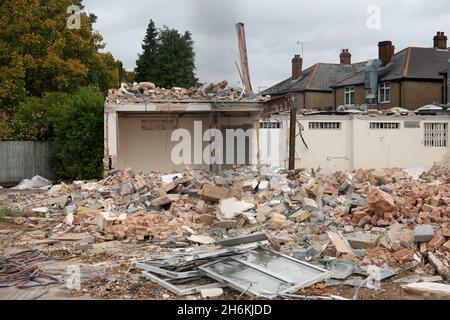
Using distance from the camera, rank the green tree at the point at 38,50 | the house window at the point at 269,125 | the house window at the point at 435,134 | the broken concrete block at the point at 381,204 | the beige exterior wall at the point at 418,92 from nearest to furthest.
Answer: the broken concrete block at the point at 381,204
the house window at the point at 269,125
the house window at the point at 435,134
the green tree at the point at 38,50
the beige exterior wall at the point at 418,92

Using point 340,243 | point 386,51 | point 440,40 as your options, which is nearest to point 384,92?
point 386,51

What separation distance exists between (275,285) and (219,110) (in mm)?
13180

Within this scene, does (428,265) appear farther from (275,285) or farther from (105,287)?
(105,287)

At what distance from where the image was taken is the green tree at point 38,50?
81.3 ft

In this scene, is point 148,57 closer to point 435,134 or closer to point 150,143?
point 150,143

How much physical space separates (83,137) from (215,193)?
959cm

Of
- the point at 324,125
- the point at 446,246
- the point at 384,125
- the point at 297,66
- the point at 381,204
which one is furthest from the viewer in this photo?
the point at 297,66

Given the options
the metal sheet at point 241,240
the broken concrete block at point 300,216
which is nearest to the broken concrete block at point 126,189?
the broken concrete block at point 300,216

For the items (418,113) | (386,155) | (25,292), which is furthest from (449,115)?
(25,292)

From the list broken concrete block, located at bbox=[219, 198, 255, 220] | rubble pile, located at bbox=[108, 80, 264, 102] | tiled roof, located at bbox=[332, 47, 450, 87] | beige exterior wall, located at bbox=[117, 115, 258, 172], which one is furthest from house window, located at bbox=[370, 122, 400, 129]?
broken concrete block, located at bbox=[219, 198, 255, 220]

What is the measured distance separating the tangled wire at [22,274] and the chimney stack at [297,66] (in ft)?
112

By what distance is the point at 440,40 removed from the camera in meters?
33.7

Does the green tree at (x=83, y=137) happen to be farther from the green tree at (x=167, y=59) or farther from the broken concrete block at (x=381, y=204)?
the green tree at (x=167, y=59)
